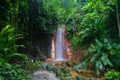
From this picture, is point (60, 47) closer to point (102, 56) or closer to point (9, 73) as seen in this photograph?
point (102, 56)

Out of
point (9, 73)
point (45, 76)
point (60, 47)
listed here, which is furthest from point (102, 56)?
point (60, 47)

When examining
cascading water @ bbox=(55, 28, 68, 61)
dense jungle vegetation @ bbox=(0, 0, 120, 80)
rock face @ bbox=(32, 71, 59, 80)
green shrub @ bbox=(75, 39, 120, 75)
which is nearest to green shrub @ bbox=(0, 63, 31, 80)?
dense jungle vegetation @ bbox=(0, 0, 120, 80)

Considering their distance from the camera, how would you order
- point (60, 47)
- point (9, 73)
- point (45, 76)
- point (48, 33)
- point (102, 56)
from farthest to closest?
point (60, 47), point (48, 33), point (102, 56), point (45, 76), point (9, 73)

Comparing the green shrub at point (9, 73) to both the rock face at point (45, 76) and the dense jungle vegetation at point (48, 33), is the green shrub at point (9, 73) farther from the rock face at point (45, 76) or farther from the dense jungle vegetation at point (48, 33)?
the rock face at point (45, 76)

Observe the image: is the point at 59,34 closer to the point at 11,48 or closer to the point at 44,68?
the point at 44,68

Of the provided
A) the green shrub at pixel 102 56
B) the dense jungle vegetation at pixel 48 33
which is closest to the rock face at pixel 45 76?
the dense jungle vegetation at pixel 48 33

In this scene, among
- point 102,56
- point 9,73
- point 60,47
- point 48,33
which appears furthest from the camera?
point 60,47

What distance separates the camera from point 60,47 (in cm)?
1806

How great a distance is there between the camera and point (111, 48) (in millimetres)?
11414

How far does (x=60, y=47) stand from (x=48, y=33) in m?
3.05

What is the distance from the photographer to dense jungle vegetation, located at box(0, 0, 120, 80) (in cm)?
917

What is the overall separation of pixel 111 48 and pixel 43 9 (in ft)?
18.2

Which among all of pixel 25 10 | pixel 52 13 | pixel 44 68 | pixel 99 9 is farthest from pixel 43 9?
pixel 44 68

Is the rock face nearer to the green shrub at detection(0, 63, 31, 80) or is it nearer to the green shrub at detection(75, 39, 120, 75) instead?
the green shrub at detection(0, 63, 31, 80)
